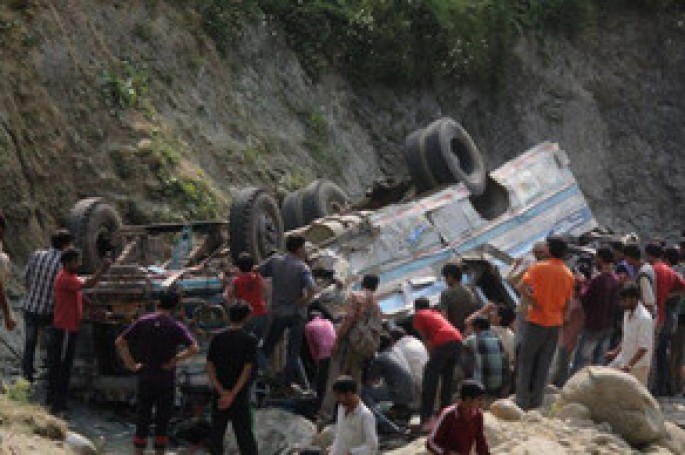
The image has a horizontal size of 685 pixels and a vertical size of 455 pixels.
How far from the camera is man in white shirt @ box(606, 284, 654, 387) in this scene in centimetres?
1178

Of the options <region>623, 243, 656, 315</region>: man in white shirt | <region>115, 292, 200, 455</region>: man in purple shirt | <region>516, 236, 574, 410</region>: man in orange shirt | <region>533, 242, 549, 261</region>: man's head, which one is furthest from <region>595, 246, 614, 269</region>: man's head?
<region>115, 292, 200, 455</region>: man in purple shirt

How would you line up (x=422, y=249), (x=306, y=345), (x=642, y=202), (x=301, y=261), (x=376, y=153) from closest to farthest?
(x=301, y=261), (x=306, y=345), (x=422, y=249), (x=376, y=153), (x=642, y=202)

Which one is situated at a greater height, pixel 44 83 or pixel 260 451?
pixel 44 83

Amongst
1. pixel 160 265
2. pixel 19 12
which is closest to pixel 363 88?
pixel 19 12

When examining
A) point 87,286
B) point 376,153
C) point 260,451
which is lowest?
point 260,451

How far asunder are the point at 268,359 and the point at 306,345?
0.87 meters

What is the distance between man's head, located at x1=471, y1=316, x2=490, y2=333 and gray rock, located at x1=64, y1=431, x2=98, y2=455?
3.70 metres

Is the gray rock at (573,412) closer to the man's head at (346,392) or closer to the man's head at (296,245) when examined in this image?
the man's head at (346,392)

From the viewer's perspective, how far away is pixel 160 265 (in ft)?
47.1

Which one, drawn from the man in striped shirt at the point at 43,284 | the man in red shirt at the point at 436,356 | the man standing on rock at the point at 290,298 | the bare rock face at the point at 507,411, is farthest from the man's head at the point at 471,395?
the man in striped shirt at the point at 43,284

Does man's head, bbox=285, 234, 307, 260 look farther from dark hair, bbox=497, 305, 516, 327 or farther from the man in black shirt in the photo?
the man in black shirt

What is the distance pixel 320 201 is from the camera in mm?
17250

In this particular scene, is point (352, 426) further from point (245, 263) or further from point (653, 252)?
point (653, 252)

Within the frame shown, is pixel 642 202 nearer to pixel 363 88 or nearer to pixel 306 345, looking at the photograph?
pixel 363 88
